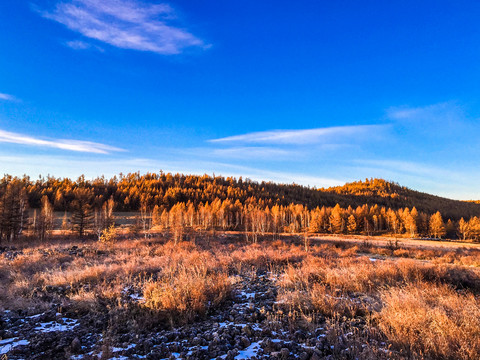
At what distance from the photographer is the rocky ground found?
13.0ft

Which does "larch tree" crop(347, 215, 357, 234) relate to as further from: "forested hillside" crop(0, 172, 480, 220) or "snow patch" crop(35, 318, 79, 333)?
"snow patch" crop(35, 318, 79, 333)

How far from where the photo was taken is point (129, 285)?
26.7 feet

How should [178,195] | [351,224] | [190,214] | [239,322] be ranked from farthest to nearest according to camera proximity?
[178,195]
[190,214]
[351,224]
[239,322]

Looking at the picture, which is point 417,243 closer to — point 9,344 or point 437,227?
point 437,227

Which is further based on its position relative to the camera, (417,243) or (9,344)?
(417,243)

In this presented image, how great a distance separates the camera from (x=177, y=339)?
4543 millimetres

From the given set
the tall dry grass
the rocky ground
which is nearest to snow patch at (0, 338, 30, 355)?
the rocky ground

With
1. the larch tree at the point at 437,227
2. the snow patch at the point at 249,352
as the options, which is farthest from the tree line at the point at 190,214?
the snow patch at the point at 249,352

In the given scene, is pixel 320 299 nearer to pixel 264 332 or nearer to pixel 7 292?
pixel 264 332

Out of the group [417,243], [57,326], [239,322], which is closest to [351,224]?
[417,243]

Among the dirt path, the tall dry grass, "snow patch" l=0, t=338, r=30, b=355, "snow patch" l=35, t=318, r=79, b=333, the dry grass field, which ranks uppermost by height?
the tall dry grass

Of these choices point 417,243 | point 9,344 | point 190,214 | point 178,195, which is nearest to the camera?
point 9,344

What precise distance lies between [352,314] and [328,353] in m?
1.79

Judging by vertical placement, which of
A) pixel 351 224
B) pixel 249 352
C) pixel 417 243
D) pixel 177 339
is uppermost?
pixel 249 352
